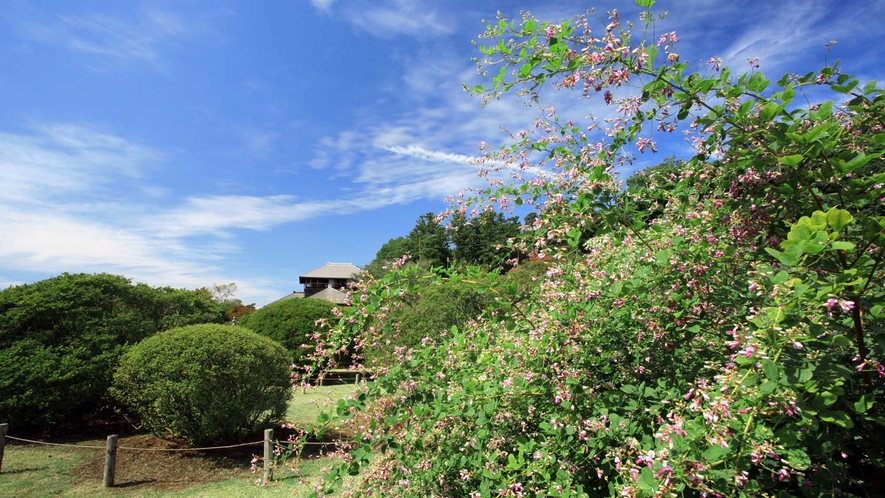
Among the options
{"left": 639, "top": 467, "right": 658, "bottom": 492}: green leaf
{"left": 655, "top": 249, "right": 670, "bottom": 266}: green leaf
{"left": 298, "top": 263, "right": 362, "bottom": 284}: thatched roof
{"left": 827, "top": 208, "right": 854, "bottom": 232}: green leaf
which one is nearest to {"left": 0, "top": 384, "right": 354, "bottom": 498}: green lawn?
{"left": 655, "top": 249, "right": 670, "bottom": 266}: green leaf

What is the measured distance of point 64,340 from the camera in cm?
914

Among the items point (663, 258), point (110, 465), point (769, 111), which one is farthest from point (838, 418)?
point (110, 465)

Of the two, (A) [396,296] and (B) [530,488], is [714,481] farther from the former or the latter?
(A) [396,296]

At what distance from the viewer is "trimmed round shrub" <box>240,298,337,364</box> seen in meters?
16.1

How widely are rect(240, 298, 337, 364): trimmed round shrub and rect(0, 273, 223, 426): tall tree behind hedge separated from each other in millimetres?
5754

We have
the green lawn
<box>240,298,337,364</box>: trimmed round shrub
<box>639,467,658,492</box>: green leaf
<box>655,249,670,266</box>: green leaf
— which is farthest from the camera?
<box>240,298,337,364</box>: trimmed round shrub

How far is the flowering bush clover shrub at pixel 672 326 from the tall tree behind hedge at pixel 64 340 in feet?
29.0

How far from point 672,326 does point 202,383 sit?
293 inches

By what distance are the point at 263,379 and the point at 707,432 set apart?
7.88m

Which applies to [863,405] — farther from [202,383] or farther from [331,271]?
[331,271]

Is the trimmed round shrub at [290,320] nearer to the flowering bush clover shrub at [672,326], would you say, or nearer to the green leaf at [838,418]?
the flowering bush clover shrub at [672,326]

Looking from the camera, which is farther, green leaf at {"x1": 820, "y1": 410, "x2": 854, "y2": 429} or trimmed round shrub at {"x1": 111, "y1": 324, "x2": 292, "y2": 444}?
trimmed round shrub at {"x1": 111, "y1": 324, "x2": 292, "y2": 444}

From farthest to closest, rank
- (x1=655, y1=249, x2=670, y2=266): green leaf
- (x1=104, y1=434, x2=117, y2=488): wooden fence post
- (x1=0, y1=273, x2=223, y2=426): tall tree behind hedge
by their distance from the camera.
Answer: (x1=0, y1=273, x2=223, y2=426): tall tree behind hedge
(x1=104, y1=434, x2=117, y2=488): wooden fence post
(x1=655, y1=249, x2=670, y2=266): green leaf

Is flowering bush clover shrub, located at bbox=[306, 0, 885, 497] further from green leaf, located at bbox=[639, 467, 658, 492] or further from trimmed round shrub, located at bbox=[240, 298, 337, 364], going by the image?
trimmed round shrub, located at bbox=[240, 298, 337, 364]
